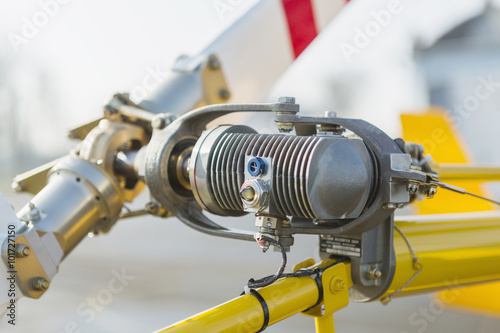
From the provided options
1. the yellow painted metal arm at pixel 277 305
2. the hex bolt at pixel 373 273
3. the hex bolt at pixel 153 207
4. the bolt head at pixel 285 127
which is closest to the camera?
the yellow painted metal arm at pixel 277 305

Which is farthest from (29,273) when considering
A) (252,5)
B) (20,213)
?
(252,5)

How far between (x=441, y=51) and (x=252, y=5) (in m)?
12.6

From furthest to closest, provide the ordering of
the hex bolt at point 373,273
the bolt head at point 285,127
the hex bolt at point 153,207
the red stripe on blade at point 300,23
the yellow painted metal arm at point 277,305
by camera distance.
Result: the red stripe on blade at point 300,23 < the hex bolt at point 153,207 < the hex bolt at point 373,273 < the bolt head at point 285,127 < the yellow painted metal arm at point 277,305

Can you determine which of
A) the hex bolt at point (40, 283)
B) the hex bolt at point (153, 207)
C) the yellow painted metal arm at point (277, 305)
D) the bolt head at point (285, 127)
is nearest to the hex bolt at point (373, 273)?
the yellow painted metal arm at point (277, 305)

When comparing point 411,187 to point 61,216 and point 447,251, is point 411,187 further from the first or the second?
point 61,216

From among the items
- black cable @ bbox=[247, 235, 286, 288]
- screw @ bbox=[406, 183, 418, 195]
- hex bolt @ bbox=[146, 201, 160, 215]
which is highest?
screw @ bbox=[406, 183, 418, 195]

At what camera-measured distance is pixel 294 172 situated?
0.96 metres

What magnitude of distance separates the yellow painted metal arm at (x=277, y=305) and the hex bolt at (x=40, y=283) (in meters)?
0.34

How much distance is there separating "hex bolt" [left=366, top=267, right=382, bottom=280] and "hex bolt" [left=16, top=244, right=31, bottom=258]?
673mm

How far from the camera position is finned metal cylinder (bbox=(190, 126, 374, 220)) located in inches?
37.8

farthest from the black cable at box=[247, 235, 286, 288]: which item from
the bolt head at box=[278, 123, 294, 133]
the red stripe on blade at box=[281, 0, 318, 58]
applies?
the red stripe on blade at box=[281, 0, 318, 58]

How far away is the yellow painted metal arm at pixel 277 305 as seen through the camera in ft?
3.06

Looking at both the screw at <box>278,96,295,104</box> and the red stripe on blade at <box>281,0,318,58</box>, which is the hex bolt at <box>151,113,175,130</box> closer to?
the screw at <box>278,96,295,104</box>

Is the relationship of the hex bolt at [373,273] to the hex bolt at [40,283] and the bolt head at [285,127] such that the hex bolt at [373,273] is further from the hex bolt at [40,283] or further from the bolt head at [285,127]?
the hex bolt at [40,283]
